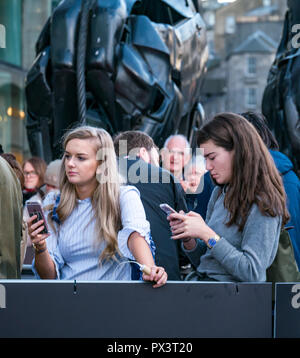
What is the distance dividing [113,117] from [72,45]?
2.53ft

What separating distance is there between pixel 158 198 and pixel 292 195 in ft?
2.62

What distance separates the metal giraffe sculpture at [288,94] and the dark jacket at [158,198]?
2.29m

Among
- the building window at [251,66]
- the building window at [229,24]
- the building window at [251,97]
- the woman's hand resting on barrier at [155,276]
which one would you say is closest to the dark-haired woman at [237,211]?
the woman's hand resting on barrier at [155,276]

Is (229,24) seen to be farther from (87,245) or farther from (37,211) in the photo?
(37,211)

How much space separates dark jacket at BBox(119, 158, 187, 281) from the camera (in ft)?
12.3

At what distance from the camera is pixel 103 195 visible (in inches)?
114

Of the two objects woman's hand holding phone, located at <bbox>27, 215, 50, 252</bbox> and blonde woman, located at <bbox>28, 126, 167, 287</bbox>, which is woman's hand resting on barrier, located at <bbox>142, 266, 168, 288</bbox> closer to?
blonde woman, located at <bbox>28, 126, 167, 287</bbox>

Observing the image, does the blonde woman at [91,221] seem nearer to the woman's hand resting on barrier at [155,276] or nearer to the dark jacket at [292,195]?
the woman's hand resting on barrier at [155,276]

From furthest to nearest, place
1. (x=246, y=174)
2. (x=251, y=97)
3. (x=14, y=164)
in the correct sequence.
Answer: (x=251, y=97) → (x=14, y=164) → (x=246, y=174)

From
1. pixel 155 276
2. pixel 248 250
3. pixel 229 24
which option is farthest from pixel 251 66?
pixel 155 276

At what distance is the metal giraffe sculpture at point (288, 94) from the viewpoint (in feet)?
19.1

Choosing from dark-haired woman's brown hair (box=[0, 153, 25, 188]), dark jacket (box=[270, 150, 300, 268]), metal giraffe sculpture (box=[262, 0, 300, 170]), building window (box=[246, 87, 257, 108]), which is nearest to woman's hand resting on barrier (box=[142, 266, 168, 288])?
dark jacket (box=[270, 150, 300, 268])

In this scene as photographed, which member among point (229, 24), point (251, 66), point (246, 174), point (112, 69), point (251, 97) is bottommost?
point (251, 97)

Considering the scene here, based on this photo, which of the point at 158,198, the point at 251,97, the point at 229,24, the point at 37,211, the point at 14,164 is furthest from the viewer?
the point at 229,24
